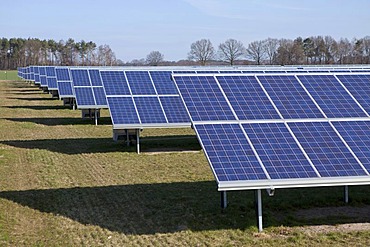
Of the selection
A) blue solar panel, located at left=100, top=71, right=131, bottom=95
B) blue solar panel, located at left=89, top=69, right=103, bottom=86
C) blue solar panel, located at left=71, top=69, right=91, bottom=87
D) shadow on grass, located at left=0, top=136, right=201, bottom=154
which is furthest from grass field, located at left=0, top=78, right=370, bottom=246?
blue solar panel, located at left=89, top=69, right=103, bottom=86

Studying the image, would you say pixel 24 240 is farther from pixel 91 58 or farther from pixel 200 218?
pixel 91 58

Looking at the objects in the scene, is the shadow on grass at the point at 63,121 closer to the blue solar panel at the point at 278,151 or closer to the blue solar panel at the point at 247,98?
the blue solar panel at the point at 247,98

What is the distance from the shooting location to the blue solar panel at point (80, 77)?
31000mm

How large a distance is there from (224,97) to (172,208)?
2.84 metres

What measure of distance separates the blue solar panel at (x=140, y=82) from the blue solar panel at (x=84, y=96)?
6.01 metres

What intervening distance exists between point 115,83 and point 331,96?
11.5m

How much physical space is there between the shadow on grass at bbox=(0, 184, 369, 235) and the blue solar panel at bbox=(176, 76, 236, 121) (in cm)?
215

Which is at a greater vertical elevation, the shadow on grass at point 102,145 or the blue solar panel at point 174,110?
the blue solar panel at point 174,110

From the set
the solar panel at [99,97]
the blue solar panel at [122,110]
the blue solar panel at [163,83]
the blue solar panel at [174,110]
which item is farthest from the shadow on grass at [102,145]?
the solar panel at [99,97]

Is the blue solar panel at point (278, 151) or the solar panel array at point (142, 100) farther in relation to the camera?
the solar panel array at point (142, 100)

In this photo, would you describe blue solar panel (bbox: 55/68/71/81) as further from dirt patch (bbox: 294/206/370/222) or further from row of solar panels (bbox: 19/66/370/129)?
dirt patch (bbox: 294/206/370/222)

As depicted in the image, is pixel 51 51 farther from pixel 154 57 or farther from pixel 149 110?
pixel 149 110

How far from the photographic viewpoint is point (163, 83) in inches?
912

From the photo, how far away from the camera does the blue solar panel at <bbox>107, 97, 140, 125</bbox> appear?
1922 cm
